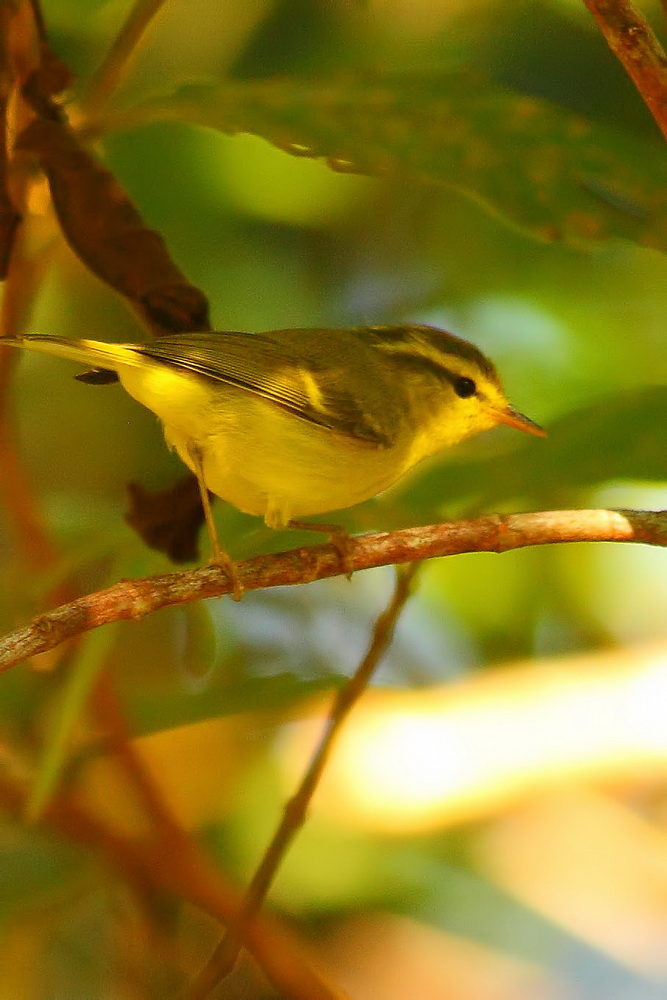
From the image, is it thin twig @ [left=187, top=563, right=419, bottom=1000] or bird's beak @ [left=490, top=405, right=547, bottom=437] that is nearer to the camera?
thin twig @ [left=187, top=563, right=419, bottom=1000]

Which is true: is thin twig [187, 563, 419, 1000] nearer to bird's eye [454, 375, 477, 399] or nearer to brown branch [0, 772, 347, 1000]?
brown branch [0, 772, 347, 1000]

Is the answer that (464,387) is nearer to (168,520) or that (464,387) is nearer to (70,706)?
(168,520)

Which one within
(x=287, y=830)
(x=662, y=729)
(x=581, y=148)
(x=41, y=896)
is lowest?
(x=41, y=896)

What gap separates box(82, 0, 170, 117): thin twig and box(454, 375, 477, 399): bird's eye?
96 cm

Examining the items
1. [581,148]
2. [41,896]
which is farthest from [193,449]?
[41,896]

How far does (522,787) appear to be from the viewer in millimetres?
2998

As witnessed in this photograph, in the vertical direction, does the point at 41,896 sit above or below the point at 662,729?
below

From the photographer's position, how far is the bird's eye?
2549 mm

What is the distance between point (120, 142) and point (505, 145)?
1.28 meters

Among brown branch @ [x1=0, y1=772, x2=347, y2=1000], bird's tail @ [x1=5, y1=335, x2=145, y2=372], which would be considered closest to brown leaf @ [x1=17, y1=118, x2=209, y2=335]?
bird's tail @ [x1=5, y1=335, x2=145, y2=372]

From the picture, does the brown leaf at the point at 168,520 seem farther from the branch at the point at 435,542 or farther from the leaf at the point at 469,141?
the leaf at the point at 469,141

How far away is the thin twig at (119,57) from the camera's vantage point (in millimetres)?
2057

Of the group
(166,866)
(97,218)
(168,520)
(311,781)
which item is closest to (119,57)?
(97,218)

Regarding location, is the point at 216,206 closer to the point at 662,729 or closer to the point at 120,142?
the point at 120,142
